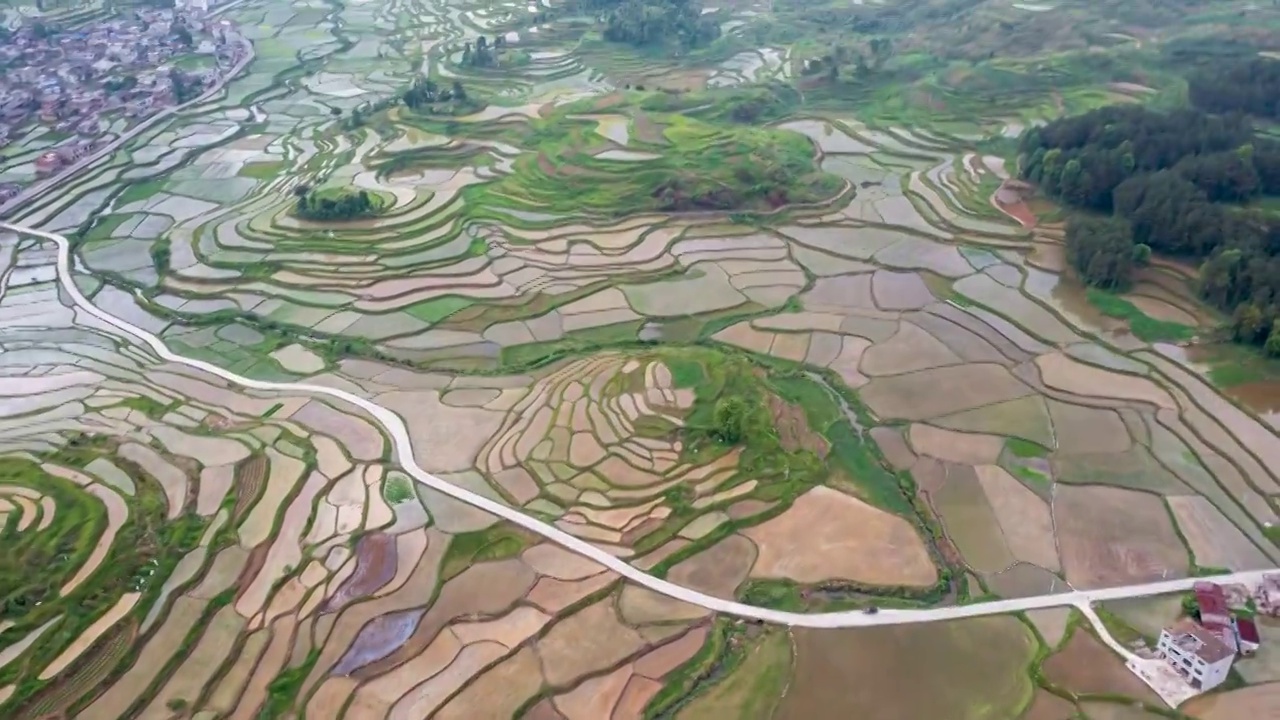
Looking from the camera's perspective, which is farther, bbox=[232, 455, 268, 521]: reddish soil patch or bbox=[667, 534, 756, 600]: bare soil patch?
bbox=[232, 455, 268, 521]: reddish soil patch

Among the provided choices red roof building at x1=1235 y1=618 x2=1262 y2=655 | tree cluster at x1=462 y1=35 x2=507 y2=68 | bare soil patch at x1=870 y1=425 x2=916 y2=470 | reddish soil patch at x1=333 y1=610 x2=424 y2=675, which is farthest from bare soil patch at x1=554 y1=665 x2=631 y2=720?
tree cluster at x1=462 y1=35 x2=507 y2=68

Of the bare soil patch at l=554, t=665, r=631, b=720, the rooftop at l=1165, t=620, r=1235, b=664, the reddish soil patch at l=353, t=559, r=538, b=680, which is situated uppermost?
the rooftop at l=1165, t=620, r=1235, b=664

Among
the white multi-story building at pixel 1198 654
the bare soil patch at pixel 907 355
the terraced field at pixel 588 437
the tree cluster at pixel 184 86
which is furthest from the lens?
the tree cluster at pixel 184 86

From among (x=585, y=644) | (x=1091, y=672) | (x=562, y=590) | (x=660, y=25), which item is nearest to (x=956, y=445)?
(x=1091, y=672)

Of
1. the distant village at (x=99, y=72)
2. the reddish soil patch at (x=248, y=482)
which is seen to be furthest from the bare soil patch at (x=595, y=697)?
the distant village at (x=99, y=72)

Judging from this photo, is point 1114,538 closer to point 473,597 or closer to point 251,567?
point 473,597

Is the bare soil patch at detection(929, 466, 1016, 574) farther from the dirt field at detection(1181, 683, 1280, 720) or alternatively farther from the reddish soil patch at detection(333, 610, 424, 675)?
the reddish soil patch at detection(333, 610, 424, 675)

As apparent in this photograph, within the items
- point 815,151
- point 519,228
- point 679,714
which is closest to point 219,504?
point 679,714

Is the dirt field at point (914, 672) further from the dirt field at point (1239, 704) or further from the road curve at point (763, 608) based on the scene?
the dirt field at point (1239, 704)
